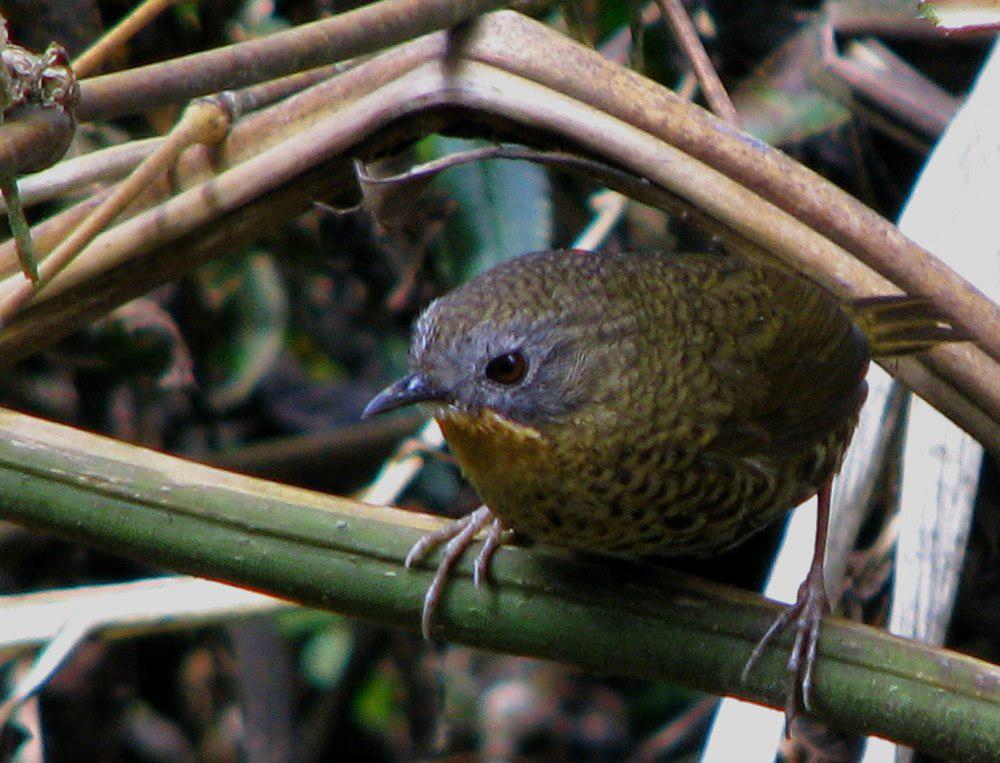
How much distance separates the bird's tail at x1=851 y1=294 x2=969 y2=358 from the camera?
196 centimetres

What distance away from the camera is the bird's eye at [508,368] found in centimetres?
215

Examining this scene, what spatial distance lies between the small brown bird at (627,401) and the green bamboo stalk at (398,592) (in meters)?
0.17

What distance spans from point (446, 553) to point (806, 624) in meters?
0.56

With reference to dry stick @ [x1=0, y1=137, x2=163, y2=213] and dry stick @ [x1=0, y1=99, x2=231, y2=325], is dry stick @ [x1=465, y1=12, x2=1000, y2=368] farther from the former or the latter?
dry stick @ [x1=0, y1=137, x2=163, y2=213]

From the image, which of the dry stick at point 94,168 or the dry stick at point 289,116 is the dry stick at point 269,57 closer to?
the dry stick at point 289,116

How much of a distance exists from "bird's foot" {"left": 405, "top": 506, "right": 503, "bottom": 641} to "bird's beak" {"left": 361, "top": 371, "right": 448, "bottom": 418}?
0.66 ft

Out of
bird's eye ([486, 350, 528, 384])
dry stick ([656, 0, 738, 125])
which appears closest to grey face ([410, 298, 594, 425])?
bird's eye ([486, 350, 528, 384])

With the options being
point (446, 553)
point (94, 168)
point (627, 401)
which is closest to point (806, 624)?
point (627, 401)

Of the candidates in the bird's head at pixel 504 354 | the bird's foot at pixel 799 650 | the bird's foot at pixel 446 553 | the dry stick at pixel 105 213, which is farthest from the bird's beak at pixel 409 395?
the bird's foot at pixel 799 650

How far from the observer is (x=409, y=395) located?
2139 mm

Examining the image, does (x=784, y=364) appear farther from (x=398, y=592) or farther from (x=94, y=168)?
(x=94, y=168)

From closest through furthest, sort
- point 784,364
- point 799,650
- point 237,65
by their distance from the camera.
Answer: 1. point 237,65
2. point 799,650
3. point 784,364

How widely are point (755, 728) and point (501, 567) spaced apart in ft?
1.64

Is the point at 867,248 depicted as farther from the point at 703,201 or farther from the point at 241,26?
the point at 241,26
